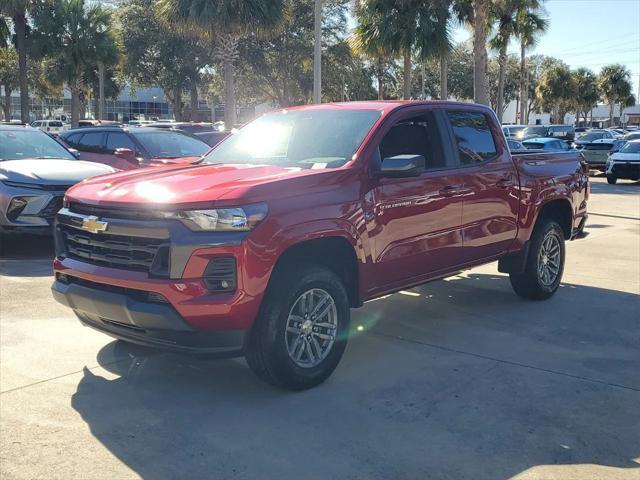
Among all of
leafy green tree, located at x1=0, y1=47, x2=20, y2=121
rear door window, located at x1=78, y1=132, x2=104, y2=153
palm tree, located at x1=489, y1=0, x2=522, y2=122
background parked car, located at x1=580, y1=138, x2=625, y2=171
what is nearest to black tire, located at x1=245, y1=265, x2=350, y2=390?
rear door window, located at x1=78, y1=132, x2=104, y2=153

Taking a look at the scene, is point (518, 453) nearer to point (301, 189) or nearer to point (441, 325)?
point (301, 189)

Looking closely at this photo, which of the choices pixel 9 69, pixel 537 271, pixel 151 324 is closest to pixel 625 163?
pixel 537 271

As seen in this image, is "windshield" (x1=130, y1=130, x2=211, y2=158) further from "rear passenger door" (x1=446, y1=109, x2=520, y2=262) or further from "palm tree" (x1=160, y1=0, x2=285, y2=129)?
"palm tree" (x1=160, y1=0, x2=285, y2=129)

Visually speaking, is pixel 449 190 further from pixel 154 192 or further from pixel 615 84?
pixel 615 84

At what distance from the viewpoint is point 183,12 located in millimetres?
20609

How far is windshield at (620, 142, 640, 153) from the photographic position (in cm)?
2244

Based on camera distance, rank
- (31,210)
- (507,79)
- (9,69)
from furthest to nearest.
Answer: (507,79)
(9,69)
(31,210)

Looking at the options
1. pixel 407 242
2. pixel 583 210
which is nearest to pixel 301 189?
pixel 407 242

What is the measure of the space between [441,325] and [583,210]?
105 inches

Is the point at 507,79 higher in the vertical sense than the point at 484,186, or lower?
higher

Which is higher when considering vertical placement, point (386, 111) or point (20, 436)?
point (386, 111)

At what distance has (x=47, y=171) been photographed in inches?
355

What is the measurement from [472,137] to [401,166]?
169cm

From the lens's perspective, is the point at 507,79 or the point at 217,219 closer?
the point at 217,219
